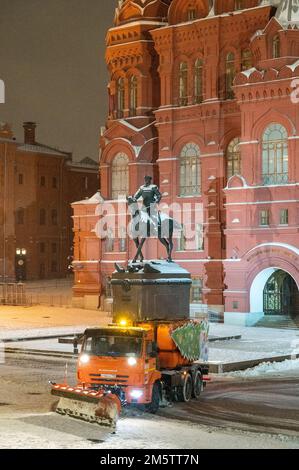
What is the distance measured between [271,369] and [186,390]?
326 inches

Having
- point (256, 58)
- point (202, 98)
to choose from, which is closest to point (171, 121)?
point (202, 98)

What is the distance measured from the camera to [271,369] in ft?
102

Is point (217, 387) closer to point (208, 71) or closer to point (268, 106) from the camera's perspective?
point (268, 106)

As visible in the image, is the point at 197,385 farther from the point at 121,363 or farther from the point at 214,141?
the point at 214,141

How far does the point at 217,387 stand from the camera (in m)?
27.0

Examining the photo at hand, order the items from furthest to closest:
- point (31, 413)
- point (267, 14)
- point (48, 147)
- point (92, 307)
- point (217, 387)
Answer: point (48, 147) < point (92, 307) < point (267, 14) < point (217, 387) < point (31, 413)

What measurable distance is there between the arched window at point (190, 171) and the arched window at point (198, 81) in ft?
9.71

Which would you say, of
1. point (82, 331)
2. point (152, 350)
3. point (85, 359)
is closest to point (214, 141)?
point (82, 331)

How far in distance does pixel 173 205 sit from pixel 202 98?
702cm

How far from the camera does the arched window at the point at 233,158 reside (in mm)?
54938

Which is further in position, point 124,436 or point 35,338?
point 35,338

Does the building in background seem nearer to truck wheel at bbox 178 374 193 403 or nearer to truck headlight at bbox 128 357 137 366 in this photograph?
truck wheel at bbox 178 374 193 403

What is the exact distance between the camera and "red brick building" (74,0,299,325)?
1971 inches

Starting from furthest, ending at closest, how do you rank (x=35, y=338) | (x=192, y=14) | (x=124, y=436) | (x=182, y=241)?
(x=192, y=14), (x=182, y=241), (x=35, y=338), (x=124, y=436)
